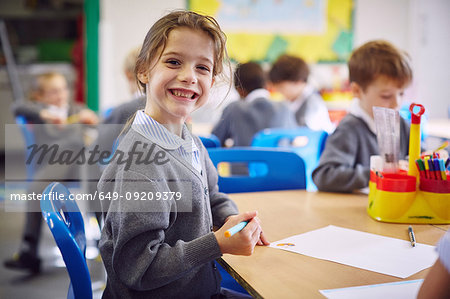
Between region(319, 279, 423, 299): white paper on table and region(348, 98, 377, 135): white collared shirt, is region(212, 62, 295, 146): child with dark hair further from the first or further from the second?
region(319, 279, 423, 299): white paper on table

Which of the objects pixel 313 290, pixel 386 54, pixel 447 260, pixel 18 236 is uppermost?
pixel 386 54

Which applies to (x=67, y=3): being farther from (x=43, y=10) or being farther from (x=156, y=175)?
(x=156, y=175)

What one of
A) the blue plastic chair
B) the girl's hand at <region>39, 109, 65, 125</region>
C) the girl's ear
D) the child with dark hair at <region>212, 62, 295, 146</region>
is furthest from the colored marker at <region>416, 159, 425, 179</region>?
the girl's hand at <region>39, 109, 65, 125</region>

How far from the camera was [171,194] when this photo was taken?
89 centimetres

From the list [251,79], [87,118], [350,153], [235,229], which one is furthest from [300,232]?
[87,118]

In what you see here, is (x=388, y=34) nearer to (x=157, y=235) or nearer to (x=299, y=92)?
(x=299, y=92)

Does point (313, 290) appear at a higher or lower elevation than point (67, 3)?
lower

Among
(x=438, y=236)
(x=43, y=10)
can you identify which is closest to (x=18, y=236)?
(x=438, y=236)

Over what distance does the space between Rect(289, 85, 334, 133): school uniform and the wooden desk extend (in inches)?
73.7

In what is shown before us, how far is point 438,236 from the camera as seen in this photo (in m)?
1.01

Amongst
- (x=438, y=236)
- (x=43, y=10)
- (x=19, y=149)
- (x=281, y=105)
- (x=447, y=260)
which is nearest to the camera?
(x=447, y=260)

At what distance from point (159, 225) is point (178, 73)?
1.16 feet

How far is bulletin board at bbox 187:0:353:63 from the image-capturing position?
15.5ft

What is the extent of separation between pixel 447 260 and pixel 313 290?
239 millimetres
